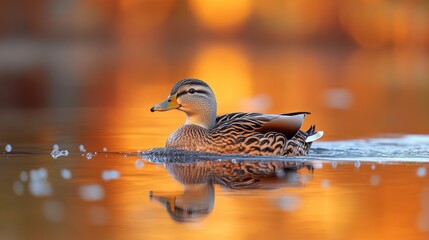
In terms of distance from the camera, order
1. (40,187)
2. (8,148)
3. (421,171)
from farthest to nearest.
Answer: (8,148), (421,171), (40,187)

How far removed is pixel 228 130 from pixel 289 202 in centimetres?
298

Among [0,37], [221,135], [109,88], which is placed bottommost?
[221,135]

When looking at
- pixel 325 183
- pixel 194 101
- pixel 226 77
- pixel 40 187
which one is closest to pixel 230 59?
pixel 226 77

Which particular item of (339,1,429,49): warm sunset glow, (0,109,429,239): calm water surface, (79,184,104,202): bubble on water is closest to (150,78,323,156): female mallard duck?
(0,109,429,239): calm water surface

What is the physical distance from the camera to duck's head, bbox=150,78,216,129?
11500 millimetres

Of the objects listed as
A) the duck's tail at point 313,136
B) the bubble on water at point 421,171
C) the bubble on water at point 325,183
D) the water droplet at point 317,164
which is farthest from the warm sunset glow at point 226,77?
the bubble on water at point 325,183

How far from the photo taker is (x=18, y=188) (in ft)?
29.5

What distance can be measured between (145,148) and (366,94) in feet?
28.8

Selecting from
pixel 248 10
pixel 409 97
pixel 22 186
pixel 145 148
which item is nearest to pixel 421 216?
pixel 22 186

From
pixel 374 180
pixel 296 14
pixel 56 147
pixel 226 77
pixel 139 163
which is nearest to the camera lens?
pixel 374 180

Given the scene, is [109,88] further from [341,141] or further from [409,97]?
[341,141]

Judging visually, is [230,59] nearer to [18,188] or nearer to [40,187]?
[40,187]

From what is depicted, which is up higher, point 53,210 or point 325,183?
point 325,183

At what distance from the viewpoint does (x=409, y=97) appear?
1908 centimetres
